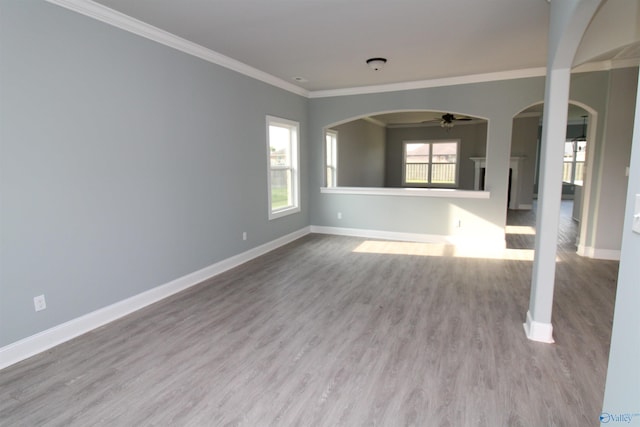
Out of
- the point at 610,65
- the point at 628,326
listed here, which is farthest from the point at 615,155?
the point at 628,326

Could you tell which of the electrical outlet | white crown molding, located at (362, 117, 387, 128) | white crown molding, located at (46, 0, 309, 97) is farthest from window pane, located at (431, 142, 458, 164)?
the electrical outlet

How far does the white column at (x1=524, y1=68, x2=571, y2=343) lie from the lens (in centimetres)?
247

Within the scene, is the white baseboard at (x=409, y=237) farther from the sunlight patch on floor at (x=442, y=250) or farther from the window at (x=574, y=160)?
the window at (x=574, y=160)

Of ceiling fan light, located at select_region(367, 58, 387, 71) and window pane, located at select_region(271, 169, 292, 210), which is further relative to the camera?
window pane, located at select_region(271, 169, 292, 210)

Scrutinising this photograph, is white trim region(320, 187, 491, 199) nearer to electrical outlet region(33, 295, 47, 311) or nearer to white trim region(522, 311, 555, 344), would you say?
white trim region(522, 311, 555, 344)

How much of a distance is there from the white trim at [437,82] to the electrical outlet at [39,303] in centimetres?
506

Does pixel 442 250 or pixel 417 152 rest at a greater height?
pixel 417 152

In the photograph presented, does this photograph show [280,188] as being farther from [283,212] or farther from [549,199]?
[549,199]

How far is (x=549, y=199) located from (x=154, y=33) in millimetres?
3789

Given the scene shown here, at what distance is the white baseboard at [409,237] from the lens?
5547 mm

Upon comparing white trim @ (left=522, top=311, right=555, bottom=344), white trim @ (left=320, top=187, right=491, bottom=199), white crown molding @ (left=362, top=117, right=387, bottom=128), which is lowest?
white trim @ (left=522, top=311, right=555, bottom=344)

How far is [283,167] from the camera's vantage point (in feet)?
19.2

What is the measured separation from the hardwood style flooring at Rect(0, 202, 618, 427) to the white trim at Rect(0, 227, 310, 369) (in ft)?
0.28

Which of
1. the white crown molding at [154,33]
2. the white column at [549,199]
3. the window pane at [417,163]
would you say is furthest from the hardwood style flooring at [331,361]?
the window pane at [417,163]
